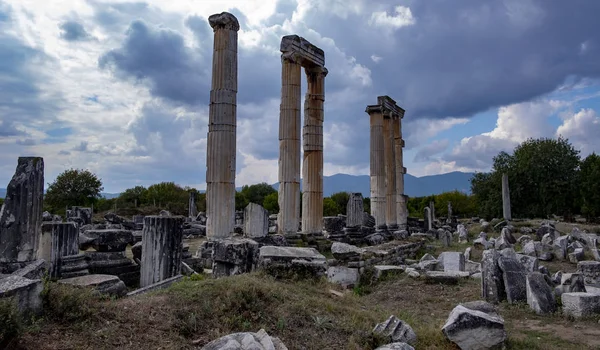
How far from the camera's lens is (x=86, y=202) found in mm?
51438

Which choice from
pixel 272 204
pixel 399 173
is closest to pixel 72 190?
pixel 272 204

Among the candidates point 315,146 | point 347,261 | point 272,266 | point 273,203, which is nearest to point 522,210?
point 273,203

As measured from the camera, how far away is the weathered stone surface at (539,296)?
27.3 ft

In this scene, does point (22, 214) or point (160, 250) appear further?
point (160, 250)

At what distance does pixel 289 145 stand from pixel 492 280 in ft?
32.1

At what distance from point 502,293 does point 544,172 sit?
39.8 meters

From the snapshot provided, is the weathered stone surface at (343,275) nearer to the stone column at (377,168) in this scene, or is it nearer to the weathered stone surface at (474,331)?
the weathered stone surface at (474,331)

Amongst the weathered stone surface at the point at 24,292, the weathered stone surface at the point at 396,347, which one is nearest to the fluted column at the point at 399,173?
the weathered stone surface at the point at 396,347

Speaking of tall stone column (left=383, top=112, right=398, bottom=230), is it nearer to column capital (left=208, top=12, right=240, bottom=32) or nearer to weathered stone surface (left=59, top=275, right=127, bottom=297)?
column capital (left=208, top=12, right=240, bottom=32)

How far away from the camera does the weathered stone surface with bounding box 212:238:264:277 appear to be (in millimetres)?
8906

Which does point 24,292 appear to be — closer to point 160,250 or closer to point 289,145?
point 160,250

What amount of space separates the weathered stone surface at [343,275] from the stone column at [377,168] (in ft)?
42.8

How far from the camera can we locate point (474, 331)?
6.21 metres

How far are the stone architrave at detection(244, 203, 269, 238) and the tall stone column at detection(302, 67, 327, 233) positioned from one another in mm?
2775
